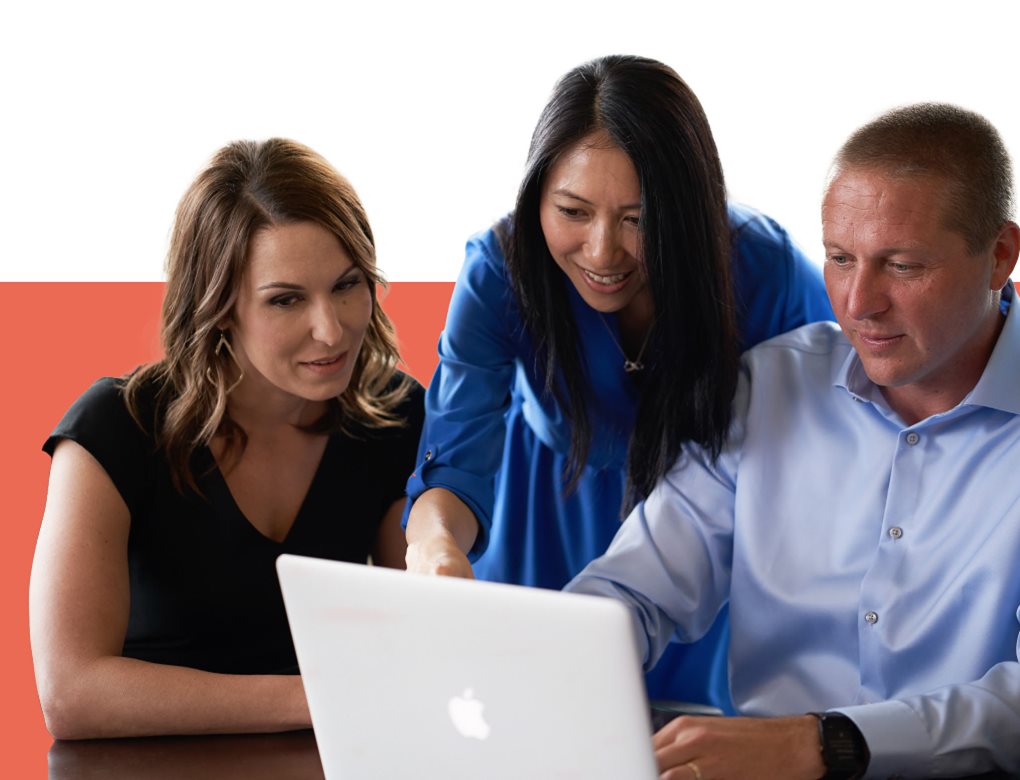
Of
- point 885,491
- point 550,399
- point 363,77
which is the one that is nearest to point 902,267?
point 885,491

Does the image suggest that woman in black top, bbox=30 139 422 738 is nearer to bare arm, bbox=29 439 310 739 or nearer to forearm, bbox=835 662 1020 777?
bare arm, bbox=29 439 310 739

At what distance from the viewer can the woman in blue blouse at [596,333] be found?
1789mm

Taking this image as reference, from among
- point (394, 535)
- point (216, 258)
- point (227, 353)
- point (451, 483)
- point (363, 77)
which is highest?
point (363, 77)

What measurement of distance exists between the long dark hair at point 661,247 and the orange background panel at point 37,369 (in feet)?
5.20

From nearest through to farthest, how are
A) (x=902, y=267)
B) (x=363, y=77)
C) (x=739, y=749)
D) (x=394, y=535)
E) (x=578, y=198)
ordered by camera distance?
(x=739, y=749) < (x=902, y=267) < (x=578, y=198) < (x=394, y=535) < (x=363, y=77)

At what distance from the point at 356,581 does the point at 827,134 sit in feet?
10.3

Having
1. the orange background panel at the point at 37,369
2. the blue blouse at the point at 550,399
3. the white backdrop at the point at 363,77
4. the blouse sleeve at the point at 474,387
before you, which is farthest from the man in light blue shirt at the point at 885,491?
the white backdrop at the point at 363,77

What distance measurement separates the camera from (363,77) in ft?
12.6

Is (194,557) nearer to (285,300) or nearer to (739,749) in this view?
(285,300)

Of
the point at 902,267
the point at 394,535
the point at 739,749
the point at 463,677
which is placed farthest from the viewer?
the point at 394,535

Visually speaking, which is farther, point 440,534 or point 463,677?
point 440,534

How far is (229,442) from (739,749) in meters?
1.00

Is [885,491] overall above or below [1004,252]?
below

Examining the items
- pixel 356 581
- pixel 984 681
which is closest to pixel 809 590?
pixel 984 681
